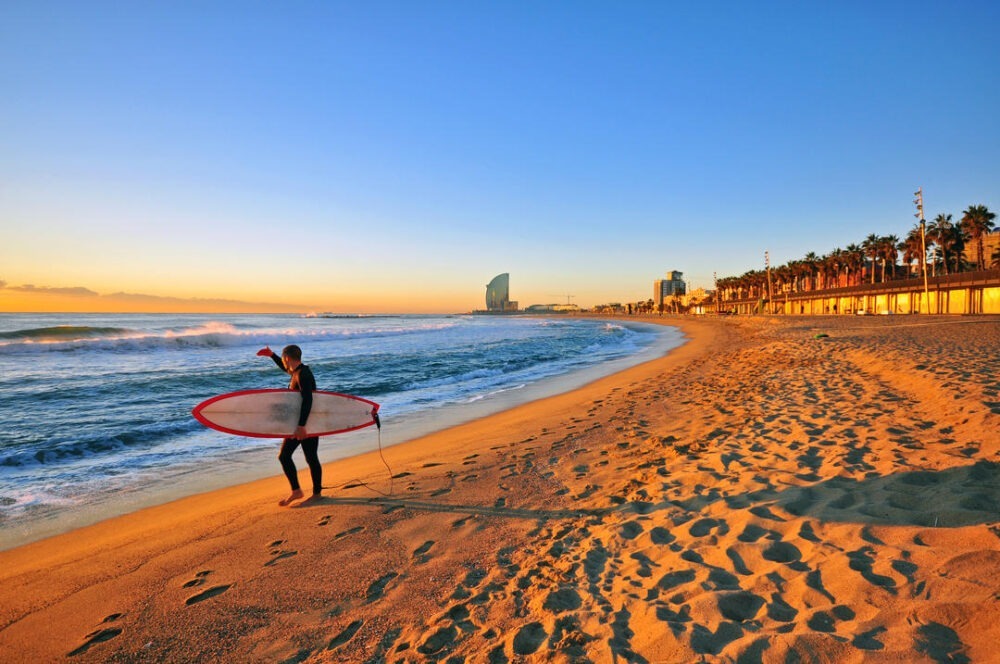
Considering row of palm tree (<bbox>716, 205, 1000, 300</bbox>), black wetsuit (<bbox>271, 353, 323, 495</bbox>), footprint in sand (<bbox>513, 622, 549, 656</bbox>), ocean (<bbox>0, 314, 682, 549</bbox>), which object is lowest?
ocean (<bbox>0, 314, 682, 549</bbox>)

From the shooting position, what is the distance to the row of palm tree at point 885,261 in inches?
2259

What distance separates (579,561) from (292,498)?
12.5 ft

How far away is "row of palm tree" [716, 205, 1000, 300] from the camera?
5738 centimetres

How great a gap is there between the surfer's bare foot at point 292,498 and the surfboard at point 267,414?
0.74m

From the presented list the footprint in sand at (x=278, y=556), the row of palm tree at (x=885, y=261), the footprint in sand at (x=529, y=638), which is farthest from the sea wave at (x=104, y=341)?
the row of palm tree at (x=885, y=261)

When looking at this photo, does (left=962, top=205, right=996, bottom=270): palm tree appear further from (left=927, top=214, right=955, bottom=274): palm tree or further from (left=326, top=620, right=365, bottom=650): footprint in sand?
(left=326, top=620, right=365, bottom=650): footprint in sand

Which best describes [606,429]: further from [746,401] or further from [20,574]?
[20,574]

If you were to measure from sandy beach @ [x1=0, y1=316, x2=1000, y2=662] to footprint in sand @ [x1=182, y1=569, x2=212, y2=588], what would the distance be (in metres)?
0.03

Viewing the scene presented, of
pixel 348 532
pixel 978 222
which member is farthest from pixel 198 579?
pixel 978 222

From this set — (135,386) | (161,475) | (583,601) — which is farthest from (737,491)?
(135,386)

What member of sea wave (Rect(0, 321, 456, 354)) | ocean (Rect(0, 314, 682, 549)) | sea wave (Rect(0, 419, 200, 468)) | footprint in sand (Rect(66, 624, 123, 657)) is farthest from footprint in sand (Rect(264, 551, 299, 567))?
sea wave (Rect(0, 321, 456, 354))

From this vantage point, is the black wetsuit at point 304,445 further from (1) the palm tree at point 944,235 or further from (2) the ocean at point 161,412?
(1) the palm tree at point 944,235

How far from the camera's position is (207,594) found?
3701 mm

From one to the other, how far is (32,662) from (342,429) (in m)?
3.67
